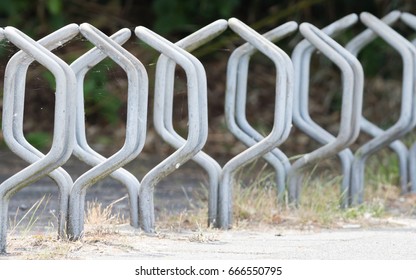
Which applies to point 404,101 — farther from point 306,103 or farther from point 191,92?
point 191,92

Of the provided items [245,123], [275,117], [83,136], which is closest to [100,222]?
[83,136]

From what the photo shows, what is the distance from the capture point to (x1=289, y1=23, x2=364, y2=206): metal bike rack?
7500 mm

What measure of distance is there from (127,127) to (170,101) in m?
0.91

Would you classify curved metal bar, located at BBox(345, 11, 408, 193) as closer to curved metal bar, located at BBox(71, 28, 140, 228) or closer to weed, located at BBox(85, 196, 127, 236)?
curved metal bar, located at BBox(71, 28, 140, 228)

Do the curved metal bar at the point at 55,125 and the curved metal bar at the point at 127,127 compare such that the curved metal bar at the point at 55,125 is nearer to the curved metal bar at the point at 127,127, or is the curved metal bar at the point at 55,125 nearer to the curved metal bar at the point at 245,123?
the curved metal bar at the point at 127,127

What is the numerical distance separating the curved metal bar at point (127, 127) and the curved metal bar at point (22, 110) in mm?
57

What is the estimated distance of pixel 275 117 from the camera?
6.89m

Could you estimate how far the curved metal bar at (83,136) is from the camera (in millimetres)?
6582

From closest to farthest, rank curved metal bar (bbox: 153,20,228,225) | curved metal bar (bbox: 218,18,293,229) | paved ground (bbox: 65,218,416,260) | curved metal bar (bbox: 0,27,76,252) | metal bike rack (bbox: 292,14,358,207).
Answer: curved metal bar (bbox: 0,27,76,252) → paved ground (bbox: 65,218,416,260) → curved metal bar (bbox: 218,18,293,229) → curved metal bar (bbox: 153,20,228,225) → metal bike rack (bbox: 292,14,358,207)

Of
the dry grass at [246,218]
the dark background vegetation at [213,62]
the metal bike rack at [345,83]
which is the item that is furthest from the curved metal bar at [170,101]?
the dark background vegetation at [213,62]

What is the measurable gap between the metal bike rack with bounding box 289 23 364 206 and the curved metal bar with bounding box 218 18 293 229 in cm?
65

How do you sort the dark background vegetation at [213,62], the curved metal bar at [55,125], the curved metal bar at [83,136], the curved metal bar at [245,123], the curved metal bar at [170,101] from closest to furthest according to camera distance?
1. the curved metal bar at [55,125]
2. the curved metal bar at [83,136]
3. the curved metal bar at [170,101]
4. the curved metal bar at [245,123]
5. the dark background vegetation at [213,62]

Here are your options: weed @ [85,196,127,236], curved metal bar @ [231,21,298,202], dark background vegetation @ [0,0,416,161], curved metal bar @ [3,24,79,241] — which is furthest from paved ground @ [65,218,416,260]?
dark background vegetation @ [0,0,416,161]

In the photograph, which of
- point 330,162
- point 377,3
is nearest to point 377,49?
point 377,3
